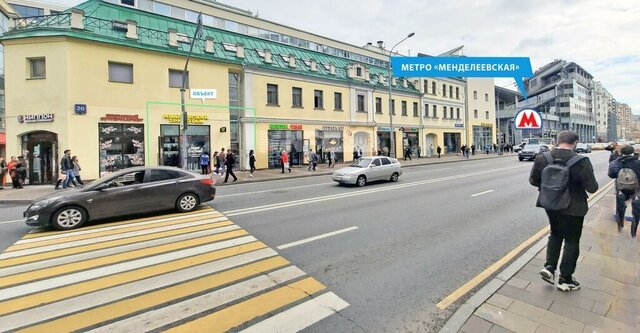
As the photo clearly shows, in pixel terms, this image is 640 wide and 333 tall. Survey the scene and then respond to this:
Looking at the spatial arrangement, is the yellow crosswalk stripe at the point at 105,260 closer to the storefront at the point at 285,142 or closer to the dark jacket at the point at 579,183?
the dark jacket at the point at 579,183

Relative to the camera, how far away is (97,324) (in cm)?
323

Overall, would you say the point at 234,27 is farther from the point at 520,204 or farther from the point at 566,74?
the point at 566,74

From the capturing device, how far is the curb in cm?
314

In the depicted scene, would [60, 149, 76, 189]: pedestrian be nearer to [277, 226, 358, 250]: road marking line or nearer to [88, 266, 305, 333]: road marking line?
[277, 226, 358, 250]: road marking line

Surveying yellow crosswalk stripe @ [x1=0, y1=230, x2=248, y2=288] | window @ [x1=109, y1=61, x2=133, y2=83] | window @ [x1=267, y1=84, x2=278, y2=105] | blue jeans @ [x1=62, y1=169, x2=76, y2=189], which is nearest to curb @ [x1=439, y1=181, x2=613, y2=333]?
yellow crosswalk stripe @ [x1=0, y1=230, x2=248, y2=288]

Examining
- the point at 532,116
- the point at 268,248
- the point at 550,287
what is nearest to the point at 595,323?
the point at 550,287

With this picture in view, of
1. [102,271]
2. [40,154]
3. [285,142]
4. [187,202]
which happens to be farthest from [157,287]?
[285,142]

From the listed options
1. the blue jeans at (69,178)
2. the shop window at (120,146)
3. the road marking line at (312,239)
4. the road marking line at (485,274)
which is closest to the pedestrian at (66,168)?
the blue jeans at (69,178)

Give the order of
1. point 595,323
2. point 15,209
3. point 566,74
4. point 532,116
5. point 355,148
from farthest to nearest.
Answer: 1. point 566,74
2. point 355,148
3. point 15,209
4. point 532,116
5. point 595,323

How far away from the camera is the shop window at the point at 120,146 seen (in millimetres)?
17766

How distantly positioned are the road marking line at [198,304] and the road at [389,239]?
56cm

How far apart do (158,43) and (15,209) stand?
13.2 metres

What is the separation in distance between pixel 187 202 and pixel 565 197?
8.49 meters

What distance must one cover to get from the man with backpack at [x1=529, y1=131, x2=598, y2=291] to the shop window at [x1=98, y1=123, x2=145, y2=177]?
19835 mm
